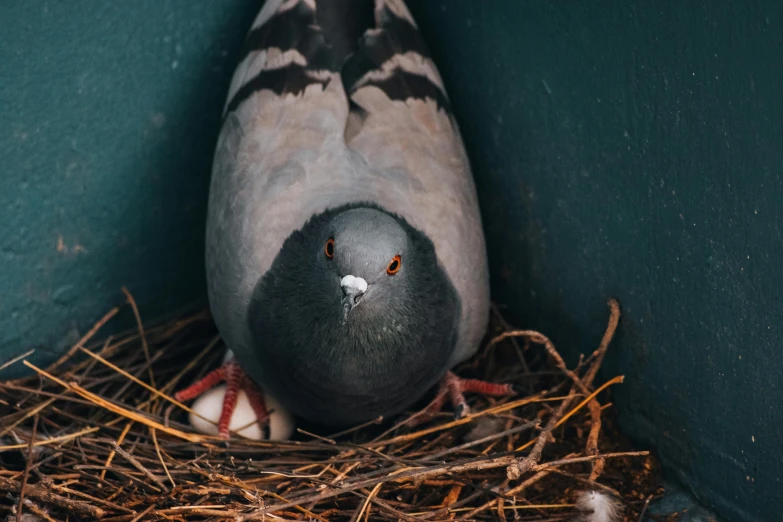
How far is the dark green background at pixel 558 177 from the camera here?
10.2ft

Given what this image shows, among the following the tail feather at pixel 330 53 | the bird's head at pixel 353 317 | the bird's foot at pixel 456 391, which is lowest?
the bird's foot at pixel 456 391

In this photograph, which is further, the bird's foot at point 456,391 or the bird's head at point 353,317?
the bird's foot at point 456,391

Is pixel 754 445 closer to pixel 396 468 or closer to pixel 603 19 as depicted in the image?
pixel 396 468

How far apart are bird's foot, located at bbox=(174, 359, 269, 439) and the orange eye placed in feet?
3.47

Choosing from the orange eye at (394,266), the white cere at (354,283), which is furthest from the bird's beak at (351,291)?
the orange eye at (394,266)

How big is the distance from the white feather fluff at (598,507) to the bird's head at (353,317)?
0.78m

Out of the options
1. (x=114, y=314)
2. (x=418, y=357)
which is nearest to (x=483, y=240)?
(x=418, y=357)

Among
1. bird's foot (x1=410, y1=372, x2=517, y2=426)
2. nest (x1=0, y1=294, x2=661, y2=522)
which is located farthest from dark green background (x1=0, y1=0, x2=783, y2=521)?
bird's foot (x1=410, y1=372, x2=517, y2=426)

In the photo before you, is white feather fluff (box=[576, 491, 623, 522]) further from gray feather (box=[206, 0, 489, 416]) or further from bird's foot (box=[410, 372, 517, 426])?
gray feather (box=[206, 0, 489, 416])

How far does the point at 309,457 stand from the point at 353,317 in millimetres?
679

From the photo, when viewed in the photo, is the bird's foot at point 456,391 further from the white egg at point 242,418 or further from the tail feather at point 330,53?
the tail feather at point 330,53

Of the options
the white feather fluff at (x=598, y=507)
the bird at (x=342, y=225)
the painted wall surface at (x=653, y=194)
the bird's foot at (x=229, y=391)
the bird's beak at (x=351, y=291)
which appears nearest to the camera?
the painted wall surface at (x=653, y=194)

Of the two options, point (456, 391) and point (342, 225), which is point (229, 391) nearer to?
point (456, 391)

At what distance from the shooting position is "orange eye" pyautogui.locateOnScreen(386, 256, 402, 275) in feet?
11.5
